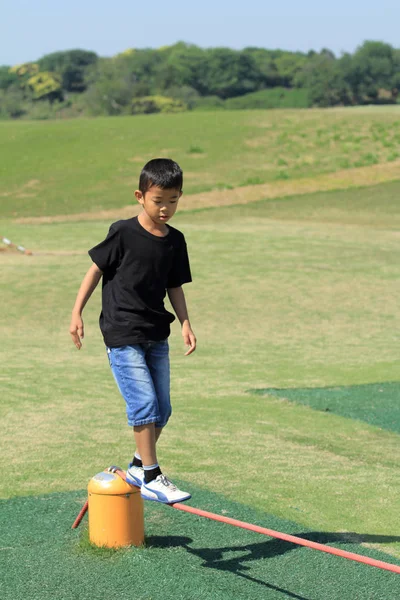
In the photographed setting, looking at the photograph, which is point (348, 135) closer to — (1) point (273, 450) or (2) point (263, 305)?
(2) point (263, 305)

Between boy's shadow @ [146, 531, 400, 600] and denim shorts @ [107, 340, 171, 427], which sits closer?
boy's shadow @ [146, 531, 400, 600]

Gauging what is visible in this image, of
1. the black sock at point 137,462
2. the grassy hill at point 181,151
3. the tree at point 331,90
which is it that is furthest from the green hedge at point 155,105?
the black sock at point 137,462

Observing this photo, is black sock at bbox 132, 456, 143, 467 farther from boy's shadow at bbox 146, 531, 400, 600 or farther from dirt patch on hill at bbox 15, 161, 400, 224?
dirt patch on hill at bbox 15, 161, 400, 224

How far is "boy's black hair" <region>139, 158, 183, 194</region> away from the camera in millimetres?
4879

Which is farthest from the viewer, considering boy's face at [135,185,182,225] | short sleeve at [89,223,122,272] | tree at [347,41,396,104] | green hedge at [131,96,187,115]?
tree at [347,41,396,104]

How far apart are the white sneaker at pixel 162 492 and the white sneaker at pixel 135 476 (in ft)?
0.13

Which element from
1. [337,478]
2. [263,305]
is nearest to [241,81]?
[263,305]

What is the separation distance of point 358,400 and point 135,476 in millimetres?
5407

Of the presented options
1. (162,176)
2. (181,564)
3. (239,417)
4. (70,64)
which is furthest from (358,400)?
(70,64)

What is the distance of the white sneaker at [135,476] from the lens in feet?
16.4

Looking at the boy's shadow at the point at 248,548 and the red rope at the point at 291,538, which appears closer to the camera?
the red rope at the point at 291,538

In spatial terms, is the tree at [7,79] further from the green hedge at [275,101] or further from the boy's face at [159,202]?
the boy's face at [159,202]

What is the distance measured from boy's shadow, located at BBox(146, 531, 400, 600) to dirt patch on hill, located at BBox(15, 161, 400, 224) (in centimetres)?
2799

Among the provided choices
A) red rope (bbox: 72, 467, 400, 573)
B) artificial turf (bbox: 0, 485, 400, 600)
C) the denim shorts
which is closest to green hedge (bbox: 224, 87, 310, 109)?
artificial turf (bbox: 0, 485, 400, 600)
